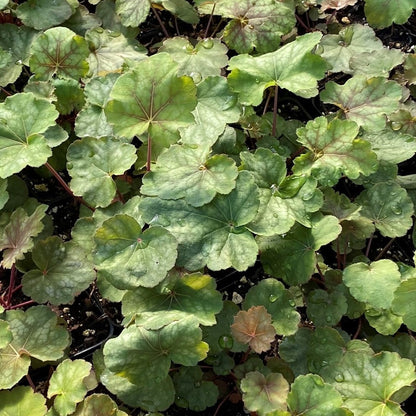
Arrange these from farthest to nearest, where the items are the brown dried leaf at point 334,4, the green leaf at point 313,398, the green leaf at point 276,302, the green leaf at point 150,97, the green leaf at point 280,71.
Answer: the brown dried leaf at point 334,4 → the green leaf at point 280,71 → the green leaf at point 150,97 → the green leaf at point 276,302 → the green leaf at point 313,398

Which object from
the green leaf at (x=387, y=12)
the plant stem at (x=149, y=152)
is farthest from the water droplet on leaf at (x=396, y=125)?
the plant stem at (x=149, y=152)

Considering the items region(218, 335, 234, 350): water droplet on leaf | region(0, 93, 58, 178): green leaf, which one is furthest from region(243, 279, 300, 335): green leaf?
region(0, 93, 58, 178): green leaf

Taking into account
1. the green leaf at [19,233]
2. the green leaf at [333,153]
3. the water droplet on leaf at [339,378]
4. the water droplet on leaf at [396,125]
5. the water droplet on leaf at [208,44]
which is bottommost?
the water droplet on leaf at [339,378]

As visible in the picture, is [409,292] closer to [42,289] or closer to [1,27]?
[42,289]

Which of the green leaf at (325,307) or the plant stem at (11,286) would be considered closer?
the green leaf at (325,307)


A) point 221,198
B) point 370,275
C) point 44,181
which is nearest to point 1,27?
point 44,181

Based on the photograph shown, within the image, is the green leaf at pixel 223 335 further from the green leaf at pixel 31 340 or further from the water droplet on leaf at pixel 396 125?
the water droplet on leaf at pixel 396 125
